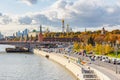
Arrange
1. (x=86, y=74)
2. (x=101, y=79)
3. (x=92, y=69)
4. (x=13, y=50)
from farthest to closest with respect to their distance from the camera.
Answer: (x=13, y=50)
(x=92, y=69)
(x=86, y=74)
(x=101, y=79)

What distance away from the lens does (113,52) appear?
3034 inches

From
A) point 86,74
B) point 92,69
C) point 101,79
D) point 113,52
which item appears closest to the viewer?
point 101,79

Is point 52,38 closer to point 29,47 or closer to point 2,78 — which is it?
point 29,47

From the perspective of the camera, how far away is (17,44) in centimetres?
13575

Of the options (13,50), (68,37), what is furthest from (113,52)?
(68,37)

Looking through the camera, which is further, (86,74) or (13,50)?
(13,50)

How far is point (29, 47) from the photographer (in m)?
139

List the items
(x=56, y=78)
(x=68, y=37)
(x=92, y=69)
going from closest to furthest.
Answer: (x=92, y=69) → (x=56, y=78) → (x=68, y=37)

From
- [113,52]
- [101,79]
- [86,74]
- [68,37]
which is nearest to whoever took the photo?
[101,79]

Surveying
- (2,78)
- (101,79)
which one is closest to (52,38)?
(2,78)

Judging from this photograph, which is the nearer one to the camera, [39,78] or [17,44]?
[39,78]

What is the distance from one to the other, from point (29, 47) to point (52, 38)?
48.0m

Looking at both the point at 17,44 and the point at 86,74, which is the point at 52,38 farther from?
the point at 86,74

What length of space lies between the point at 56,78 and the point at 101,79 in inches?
420
